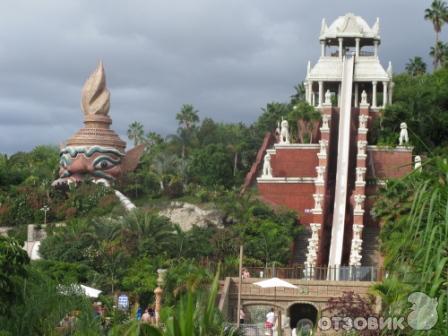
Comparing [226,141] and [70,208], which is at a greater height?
[226,141]

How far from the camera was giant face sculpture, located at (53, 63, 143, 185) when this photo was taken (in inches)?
1873

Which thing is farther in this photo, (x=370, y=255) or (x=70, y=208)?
(x=70, y=208)

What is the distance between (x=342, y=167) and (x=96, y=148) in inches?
472

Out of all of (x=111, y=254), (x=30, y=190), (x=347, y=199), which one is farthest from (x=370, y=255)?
(x=30, y=190)

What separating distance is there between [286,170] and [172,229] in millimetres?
7759

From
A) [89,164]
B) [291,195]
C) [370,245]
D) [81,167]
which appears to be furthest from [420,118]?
[81,167]

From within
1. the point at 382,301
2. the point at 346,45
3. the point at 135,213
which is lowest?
the point at 382,301

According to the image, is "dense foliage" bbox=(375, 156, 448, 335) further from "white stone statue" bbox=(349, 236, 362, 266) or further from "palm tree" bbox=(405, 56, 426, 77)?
"palm tree" bbox=(405, 56, 426, 77)

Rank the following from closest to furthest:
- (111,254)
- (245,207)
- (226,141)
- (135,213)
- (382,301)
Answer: (382,301) → (111,254) → (135,213) → (245,207) → (226,141)

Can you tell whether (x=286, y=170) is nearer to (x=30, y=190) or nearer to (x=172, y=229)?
(x=172, y=229)

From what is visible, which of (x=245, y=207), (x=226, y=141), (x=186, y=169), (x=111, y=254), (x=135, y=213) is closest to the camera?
(x=111, y=254)

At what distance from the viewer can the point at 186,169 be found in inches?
1975

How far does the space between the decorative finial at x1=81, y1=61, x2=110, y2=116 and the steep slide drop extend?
1111 cm

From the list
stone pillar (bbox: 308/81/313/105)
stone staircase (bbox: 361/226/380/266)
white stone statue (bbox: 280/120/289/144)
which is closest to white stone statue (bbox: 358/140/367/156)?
stone staircase (bbox: 361/226/380/266)
